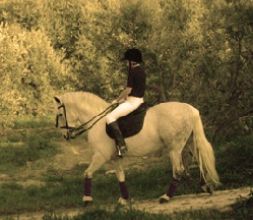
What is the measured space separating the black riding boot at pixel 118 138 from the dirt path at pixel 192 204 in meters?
1.36

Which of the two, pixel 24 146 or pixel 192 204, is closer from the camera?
pixel 192 204

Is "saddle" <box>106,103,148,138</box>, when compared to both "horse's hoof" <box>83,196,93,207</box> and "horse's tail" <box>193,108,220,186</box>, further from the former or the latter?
"horse's hoof" <box>83,196,93,207</box>

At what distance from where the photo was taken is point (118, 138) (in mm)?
13008

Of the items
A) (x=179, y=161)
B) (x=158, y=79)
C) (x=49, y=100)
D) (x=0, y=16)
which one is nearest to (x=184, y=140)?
(x=179, y=161)

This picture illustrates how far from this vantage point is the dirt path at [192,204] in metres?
11.6

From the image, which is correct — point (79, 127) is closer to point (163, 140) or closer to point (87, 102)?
point (87, 102)

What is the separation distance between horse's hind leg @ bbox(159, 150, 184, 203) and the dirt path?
174 mm

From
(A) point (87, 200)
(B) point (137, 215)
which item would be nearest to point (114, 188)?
(A) point (87, 200)

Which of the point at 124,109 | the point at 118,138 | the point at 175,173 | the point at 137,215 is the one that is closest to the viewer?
the point at 137,215

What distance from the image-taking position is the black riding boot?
1299 centimetres

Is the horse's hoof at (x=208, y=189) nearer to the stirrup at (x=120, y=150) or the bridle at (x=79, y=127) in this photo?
the stirrup at (x=120, y=150)

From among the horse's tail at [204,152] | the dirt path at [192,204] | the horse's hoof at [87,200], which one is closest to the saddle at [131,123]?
the horse's tail at [204,152]

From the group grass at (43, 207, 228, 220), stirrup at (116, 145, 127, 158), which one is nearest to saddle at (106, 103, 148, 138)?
stirrup at (116, 145, 127, 158)

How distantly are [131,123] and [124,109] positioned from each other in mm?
425
